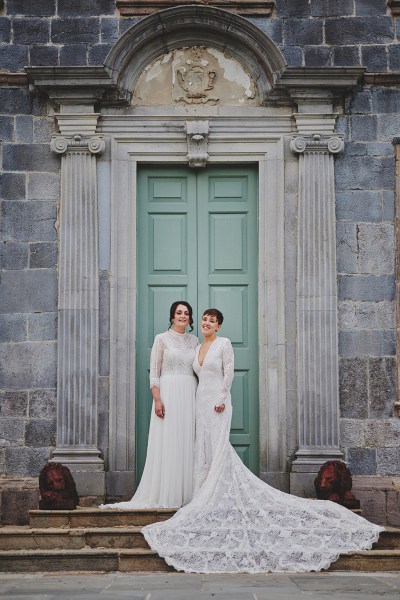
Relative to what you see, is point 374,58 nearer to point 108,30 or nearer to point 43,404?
point 108,30

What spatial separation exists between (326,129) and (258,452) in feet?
10.4

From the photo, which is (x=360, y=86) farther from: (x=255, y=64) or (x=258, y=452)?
(x=258, y=452)

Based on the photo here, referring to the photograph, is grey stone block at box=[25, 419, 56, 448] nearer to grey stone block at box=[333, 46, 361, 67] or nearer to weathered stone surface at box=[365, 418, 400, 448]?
weathered stone surface at box=[365, 418, 400, 448]

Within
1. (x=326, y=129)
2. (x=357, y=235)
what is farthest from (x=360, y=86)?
(x=357, y=235)

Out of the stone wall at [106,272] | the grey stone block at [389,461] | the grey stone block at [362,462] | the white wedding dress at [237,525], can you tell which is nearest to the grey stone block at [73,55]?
the stone wall at [106,272]

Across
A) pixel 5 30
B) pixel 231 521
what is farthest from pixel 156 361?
pixel 5 30

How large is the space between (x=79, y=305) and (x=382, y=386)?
296 cm

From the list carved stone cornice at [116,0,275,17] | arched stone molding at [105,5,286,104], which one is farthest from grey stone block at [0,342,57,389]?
carved stone cornice at [116,0,275,17]

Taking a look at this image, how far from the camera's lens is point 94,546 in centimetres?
831

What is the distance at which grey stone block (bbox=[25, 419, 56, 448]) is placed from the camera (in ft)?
31.8

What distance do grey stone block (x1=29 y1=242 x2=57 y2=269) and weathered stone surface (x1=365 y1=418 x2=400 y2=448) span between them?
3.36 metres

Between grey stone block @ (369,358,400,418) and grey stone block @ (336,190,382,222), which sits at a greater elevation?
grey stone block @ (336,190,382,222)

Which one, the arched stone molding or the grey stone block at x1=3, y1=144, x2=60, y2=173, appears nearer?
the arched stone molding

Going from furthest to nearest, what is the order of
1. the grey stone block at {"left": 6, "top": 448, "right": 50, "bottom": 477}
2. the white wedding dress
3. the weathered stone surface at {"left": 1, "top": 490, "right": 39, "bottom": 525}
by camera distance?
1. the grey stone block at {"left": 6, "top": 448, "right": 50, "bottom": 477}
2. the weathered stone surface at {"left": 1, "top": 490, "right": 39, "bottom": 525}
3. the white wedding dress
